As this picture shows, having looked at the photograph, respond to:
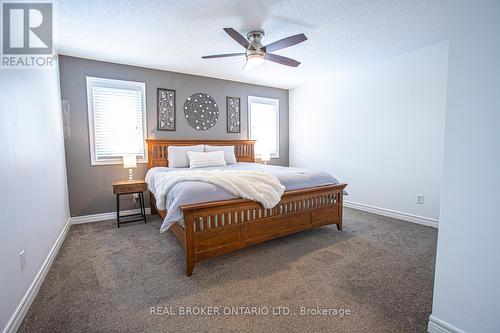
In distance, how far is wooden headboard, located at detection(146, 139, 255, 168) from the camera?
13.0ft

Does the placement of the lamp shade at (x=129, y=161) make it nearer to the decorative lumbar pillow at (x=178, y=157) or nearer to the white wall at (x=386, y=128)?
the decorative lumbar pillow at (x=178, y=157)

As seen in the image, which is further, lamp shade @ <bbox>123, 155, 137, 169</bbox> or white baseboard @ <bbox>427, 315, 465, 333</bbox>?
lamp shade @ <bbox>123, 155, 137, 169</bbox>

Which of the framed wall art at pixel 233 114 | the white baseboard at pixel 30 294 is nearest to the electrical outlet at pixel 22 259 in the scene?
the white baseboard at pixel 30 294

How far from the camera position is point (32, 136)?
2082 mm

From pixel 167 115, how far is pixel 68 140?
1521 millimetres

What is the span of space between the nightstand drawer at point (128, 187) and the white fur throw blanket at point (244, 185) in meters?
1.16

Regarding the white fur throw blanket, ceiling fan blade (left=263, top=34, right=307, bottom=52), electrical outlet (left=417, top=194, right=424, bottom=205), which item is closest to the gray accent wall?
the white fur throw blanket

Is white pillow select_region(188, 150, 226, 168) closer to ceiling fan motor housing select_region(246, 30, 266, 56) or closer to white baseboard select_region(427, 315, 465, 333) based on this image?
ceiling fan motor housing select_region(246, 30, 266, 56)

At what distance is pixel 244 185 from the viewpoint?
2340mm

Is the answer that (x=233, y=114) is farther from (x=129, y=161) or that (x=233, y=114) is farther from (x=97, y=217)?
(x=97, y=217)

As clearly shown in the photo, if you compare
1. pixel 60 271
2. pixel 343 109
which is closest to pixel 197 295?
pixel 60 271

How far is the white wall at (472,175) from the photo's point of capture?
1.12 metres
